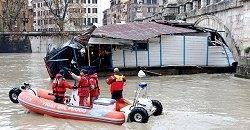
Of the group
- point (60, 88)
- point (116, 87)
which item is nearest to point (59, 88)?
point (60, 88)

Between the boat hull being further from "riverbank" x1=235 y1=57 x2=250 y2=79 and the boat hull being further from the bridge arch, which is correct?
the bridge arch

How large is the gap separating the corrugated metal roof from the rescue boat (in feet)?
35.3

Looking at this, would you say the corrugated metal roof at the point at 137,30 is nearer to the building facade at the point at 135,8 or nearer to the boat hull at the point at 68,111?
the boat hull at the point at 68,111

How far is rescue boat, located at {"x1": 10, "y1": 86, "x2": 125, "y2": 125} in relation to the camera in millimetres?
13359

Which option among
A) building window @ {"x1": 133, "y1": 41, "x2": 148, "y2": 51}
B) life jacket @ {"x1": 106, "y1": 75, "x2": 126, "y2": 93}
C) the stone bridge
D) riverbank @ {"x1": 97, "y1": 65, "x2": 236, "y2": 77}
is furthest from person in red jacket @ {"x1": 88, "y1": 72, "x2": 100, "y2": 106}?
the stone bridge

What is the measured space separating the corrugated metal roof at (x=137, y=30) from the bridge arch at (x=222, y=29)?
2.78 m

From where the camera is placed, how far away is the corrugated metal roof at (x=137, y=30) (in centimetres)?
2586

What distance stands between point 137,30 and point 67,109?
14.2m

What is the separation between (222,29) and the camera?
3139cm

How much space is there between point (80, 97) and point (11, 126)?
6.92 feet

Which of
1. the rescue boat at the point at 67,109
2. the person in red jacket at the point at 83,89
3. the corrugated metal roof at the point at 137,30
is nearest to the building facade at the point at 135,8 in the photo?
the corrugated metal roof at the point at 137,30

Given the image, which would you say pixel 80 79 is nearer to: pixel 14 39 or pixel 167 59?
pixel 167 59

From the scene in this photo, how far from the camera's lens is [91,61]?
26891 mm

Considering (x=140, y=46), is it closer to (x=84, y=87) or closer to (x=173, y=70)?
(x=173, y=70)
